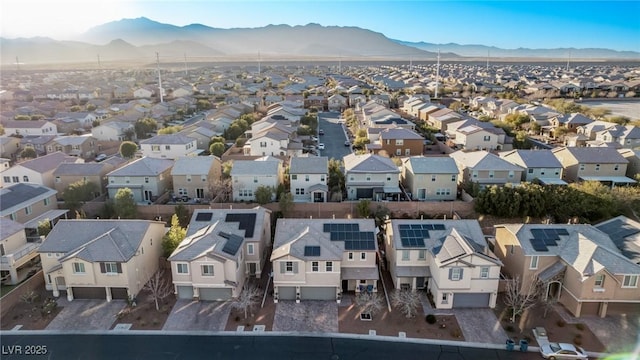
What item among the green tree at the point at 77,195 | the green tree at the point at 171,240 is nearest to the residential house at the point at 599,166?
the green tree at the point at 171,240

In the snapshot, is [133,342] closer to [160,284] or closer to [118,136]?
[160,284]

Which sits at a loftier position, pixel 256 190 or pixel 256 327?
pixel 256 190

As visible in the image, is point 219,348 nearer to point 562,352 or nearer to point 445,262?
point 445,262

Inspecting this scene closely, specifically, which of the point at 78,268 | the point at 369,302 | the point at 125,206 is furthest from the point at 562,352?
the point at 125,206

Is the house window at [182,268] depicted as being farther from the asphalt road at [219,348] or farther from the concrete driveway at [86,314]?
the concrete driveway at [86,314]

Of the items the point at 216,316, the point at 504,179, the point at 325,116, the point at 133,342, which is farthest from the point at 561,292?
the point at 325,116

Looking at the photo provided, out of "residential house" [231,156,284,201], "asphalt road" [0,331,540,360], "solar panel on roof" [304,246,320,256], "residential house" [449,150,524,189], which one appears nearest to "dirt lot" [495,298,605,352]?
"asphalt road" [0,331,540,360]
